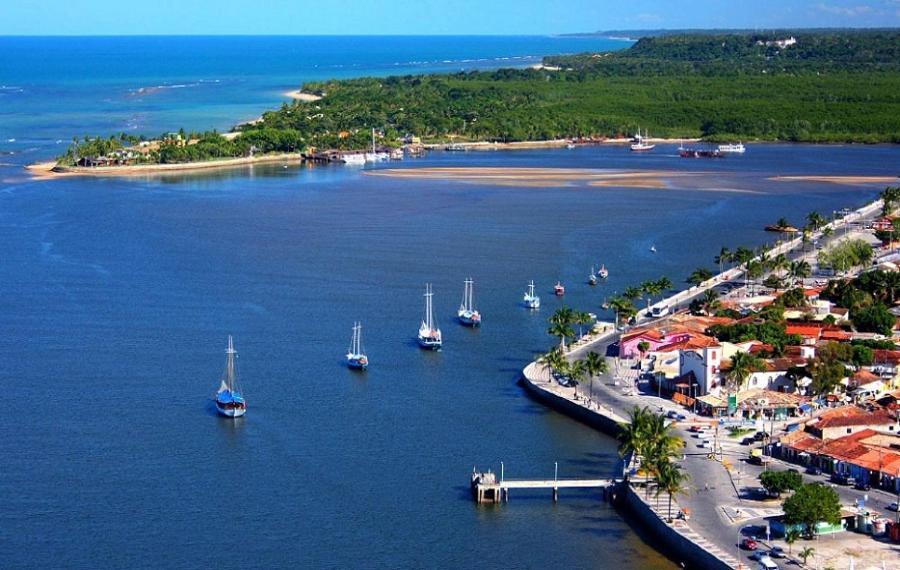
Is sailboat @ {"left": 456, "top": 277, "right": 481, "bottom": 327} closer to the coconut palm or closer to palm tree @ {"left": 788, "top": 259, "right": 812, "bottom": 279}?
the coconut palm

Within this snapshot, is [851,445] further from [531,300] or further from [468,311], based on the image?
[531,300]

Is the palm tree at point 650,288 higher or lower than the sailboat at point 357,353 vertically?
higher

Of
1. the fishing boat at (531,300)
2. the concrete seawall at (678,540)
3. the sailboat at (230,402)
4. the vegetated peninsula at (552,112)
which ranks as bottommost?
the concrete seawall at (678,540)

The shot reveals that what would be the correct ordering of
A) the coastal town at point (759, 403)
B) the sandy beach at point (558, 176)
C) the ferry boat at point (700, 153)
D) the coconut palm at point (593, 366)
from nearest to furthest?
the coastal town at point (759, 403) → the coconut palm at point (593, 366) → the sandy beach at point (558, 176) → the ferry boat at point (700, 153)

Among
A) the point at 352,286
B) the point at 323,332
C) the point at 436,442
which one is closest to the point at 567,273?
the point at 352,286

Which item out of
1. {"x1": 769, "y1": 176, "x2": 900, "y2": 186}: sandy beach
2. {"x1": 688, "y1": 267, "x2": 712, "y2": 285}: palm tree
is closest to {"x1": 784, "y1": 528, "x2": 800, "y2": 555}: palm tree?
{"x1": 688, "y1": 267, "x2": 712, "y2": 285}: palm tree

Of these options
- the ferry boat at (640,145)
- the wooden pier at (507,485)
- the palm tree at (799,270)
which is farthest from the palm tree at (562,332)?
the ferry boat at (640,145)

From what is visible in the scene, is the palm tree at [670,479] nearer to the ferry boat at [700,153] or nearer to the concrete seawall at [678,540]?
the concrete seawall at [678,540]

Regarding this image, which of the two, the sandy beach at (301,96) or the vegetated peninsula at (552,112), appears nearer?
the vegetated peninsula at (552,112)

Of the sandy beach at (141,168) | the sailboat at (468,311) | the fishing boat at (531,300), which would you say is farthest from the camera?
the sandy beach at (141,168)
